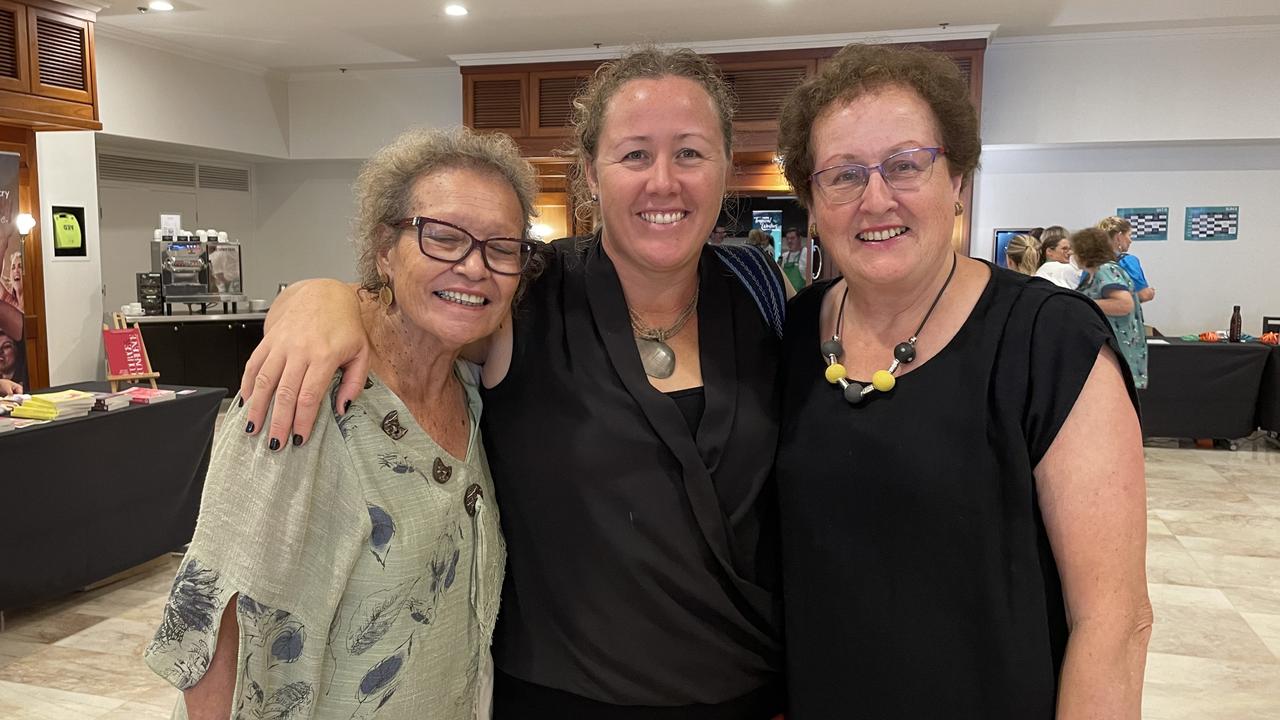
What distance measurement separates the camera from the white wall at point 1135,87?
8.09 m

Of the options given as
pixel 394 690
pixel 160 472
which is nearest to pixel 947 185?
pixel 394 690

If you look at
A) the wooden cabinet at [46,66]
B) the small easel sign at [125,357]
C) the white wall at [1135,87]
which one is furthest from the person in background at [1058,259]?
the wooden cabinet at [46,66]

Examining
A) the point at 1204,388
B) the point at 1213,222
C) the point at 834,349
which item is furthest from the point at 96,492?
the point at 1213,222

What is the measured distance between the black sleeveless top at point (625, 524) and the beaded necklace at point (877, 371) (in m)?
0.17

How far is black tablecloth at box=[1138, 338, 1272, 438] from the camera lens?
7.25m

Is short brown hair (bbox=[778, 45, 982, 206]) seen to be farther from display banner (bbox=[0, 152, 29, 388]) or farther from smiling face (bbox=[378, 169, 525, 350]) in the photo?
display banner (bbox=[0, 152, 29, 388])

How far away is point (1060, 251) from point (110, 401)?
6825 mm

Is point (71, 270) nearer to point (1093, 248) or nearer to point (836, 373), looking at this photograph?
point (836, 373)

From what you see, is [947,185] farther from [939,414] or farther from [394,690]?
[394,690]

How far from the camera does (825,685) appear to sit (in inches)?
59.6

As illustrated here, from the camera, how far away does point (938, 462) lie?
1375mm

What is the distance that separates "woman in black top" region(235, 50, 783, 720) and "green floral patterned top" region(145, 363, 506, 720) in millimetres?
104

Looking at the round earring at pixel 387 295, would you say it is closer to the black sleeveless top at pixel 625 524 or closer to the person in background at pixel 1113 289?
the black sleeveless top at pixel 625 524

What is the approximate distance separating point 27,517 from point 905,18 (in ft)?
23.6
